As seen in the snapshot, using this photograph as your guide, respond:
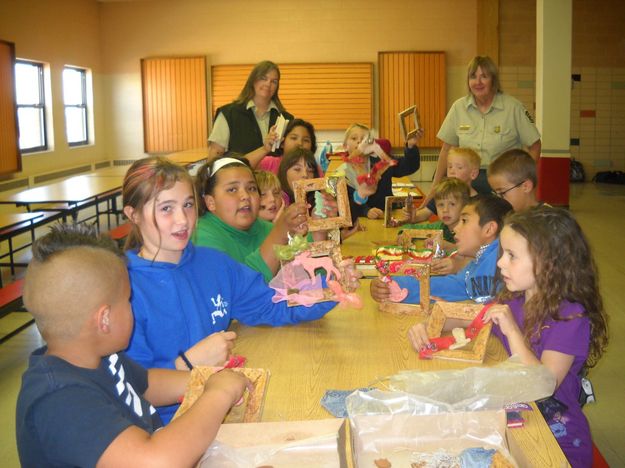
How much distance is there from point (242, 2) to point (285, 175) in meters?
10.1

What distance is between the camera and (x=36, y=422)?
117 centimetres

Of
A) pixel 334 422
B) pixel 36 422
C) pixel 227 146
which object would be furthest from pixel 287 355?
pixel 227 146

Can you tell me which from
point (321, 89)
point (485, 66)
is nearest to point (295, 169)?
point (485, 66)

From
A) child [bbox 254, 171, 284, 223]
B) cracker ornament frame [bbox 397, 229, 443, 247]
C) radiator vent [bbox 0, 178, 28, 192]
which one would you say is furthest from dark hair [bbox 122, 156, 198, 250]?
radiator vent [bbox 0, 178, 28, 192]

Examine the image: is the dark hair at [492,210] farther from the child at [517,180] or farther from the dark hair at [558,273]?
the dark hair at [558,273]

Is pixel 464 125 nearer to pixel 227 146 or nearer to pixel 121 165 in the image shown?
pixel 227 146

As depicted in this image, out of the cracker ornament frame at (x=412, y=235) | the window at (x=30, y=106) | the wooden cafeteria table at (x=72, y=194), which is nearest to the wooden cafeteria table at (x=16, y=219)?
the wooden cafeteria table at (x=72, y=194)

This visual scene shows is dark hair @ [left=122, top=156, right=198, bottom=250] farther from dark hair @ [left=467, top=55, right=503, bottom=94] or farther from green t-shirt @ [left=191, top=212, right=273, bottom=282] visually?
dark hair @ [left=467, top=55, right=503, bottom=94]

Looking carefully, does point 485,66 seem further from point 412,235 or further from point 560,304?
point 560,304

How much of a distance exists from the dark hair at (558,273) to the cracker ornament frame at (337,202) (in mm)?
835

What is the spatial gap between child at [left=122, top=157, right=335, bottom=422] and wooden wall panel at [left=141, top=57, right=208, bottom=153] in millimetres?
11393

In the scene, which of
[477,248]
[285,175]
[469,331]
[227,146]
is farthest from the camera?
[227,146]

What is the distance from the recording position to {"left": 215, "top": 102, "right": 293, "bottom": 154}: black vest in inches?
187

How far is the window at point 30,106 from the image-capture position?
34.1ft
